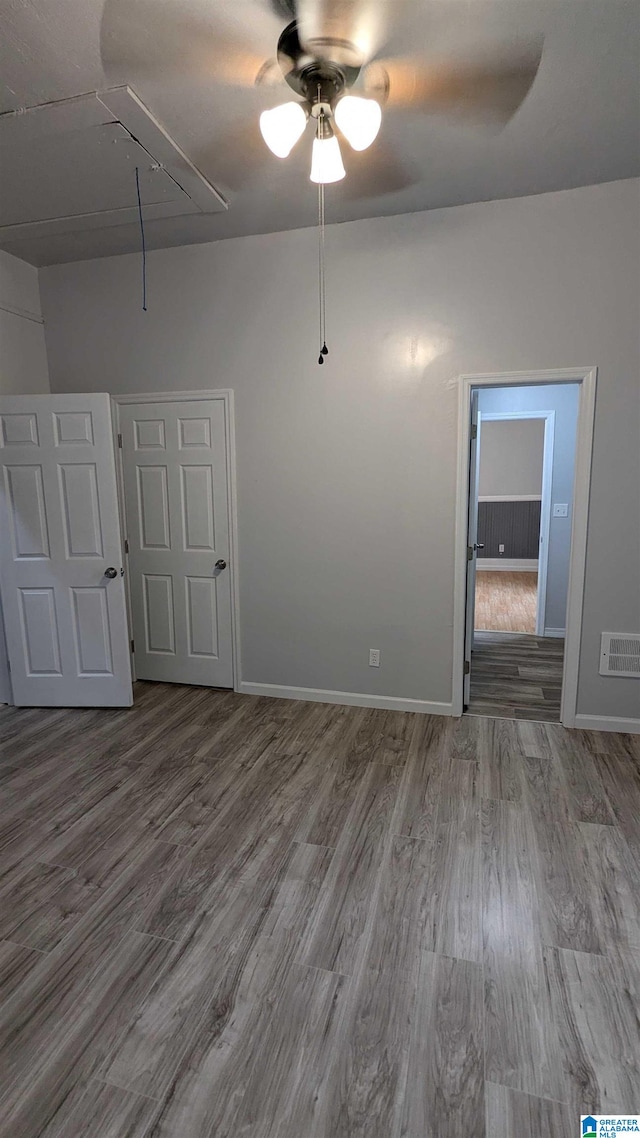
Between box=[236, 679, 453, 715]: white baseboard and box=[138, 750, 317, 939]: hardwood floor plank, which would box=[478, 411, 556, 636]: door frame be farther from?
box=[138, 750, 317, 939]: hardwood floor plank

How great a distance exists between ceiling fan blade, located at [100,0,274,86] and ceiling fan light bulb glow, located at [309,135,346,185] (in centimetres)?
34

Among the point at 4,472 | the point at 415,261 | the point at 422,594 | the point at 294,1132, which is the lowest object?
the point at 294,1132

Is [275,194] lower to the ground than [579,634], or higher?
higher

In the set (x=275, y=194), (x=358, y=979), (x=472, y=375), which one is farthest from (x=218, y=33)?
(x=358, y=979)

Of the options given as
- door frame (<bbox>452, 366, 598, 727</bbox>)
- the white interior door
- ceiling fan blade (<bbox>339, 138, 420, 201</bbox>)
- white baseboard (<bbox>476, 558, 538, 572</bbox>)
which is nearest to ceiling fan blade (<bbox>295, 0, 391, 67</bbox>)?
ceiling fan blade (<bbox>339, 138, 420, 201</bbox>)

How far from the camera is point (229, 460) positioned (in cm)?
346

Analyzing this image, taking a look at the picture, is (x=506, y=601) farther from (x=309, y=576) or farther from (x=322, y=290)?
(x=322, y=290)

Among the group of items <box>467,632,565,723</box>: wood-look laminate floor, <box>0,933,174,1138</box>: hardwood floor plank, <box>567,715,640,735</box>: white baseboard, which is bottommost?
<box>0,933,174,1138</box>: hardwood floor plank

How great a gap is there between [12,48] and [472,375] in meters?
2.38

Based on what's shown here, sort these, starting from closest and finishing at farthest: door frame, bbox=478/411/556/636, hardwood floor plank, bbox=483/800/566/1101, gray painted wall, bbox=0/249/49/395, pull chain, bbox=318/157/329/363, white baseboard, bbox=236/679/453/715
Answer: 1. hardwood floor plank, bbox=483/800/566/1101
2. pull chain, bbox=318/157/329/363
3. white baseboard, bbox=236/679/453/715
4. gray painted wall, bbox=0/249/49/395
5. door frame, bbox=478/411/556/636

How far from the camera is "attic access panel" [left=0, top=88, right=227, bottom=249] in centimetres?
211

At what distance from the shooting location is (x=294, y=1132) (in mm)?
1188

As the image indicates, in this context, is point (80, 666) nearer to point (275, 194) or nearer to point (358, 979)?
point (358, 979)

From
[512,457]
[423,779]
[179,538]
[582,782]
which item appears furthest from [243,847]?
[512,457]
